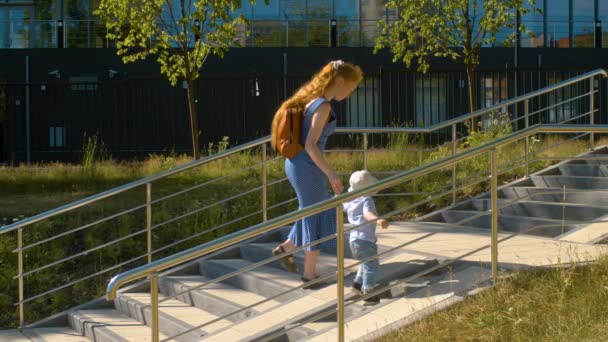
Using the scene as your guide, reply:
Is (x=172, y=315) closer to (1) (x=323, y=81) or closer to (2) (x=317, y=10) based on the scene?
(1) (x=323, y=81)

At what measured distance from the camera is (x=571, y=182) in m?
9.74

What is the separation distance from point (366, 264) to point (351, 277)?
33.5 inches

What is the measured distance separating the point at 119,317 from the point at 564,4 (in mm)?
20530

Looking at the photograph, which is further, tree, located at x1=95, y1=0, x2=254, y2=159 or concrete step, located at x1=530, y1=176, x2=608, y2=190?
tree, located at x1=95, y1=0, x2=254, y2=159

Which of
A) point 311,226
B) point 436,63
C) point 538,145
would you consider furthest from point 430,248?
point 436,63

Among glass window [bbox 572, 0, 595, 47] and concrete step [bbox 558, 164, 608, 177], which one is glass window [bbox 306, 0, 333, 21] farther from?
concrete step [bbox 558, 164, 608, 177]

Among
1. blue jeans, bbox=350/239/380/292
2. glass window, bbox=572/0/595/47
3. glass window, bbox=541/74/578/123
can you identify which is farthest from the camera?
glass window, bbox=572/0/595/47

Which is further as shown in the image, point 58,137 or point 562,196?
point 58,137

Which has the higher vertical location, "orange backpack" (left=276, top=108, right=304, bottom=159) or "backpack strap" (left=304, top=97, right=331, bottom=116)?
"backpack strap" (left=304, top=97, right=331, bottom=116)

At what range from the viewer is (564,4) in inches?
1004

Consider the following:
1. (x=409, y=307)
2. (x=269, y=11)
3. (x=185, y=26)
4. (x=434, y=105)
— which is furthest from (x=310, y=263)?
Result: (x=269, y=11)

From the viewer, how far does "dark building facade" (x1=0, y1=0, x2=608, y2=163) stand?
20.0m

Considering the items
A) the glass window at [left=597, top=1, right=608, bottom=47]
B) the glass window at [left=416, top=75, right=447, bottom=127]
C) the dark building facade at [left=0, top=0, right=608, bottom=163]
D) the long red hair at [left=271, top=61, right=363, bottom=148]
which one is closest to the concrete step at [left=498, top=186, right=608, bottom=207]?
the long red hair at [left=271, top=61, right=363, bottom=148]

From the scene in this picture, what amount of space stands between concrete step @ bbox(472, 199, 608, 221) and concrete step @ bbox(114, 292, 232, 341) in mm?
2979
